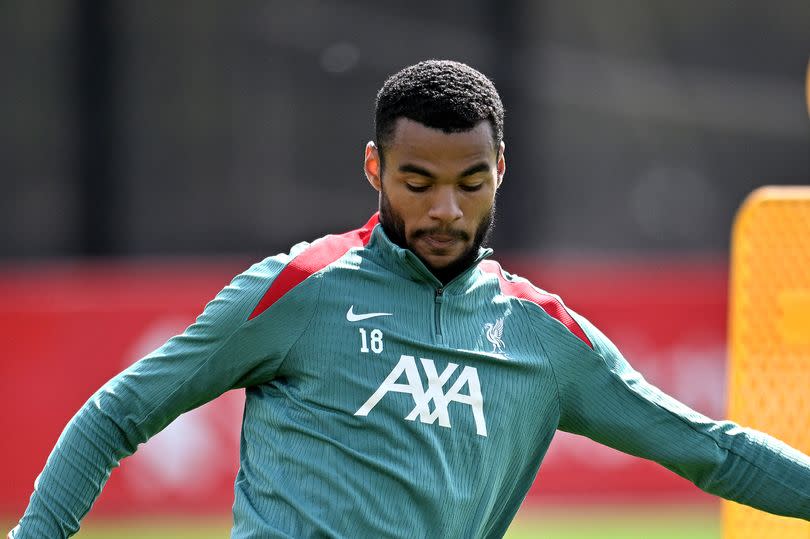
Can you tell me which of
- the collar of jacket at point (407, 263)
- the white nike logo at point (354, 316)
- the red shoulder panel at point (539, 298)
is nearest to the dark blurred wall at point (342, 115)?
the red shoulder panel at point (539, 298)

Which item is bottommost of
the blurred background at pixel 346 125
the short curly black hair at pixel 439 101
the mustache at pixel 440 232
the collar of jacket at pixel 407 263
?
the blurred background at pixel 346 125

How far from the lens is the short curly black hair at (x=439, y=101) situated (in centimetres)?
302


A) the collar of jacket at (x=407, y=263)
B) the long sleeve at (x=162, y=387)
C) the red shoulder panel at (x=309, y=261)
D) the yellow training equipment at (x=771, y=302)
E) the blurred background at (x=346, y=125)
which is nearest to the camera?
the long sleeve at (x=162, y=387)

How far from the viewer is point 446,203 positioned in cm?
302

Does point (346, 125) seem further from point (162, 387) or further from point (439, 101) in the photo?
point (162, 387)

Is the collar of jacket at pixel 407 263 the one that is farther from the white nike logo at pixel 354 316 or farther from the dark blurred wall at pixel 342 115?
the dark blurred wall at pixel 342 115

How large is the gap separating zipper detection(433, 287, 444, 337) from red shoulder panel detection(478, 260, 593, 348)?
0.20m

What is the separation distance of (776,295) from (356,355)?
1029mm

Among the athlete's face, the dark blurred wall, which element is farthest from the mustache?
the dark blurred wall

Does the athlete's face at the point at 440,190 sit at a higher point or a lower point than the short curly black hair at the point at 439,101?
lower

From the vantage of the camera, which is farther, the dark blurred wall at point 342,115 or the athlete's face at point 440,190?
the dark blurred wall at point 342,115

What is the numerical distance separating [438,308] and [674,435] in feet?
2.15

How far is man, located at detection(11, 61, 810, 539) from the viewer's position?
2941 mm

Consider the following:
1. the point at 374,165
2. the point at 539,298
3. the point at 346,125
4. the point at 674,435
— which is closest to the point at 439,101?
the point at 374,165
